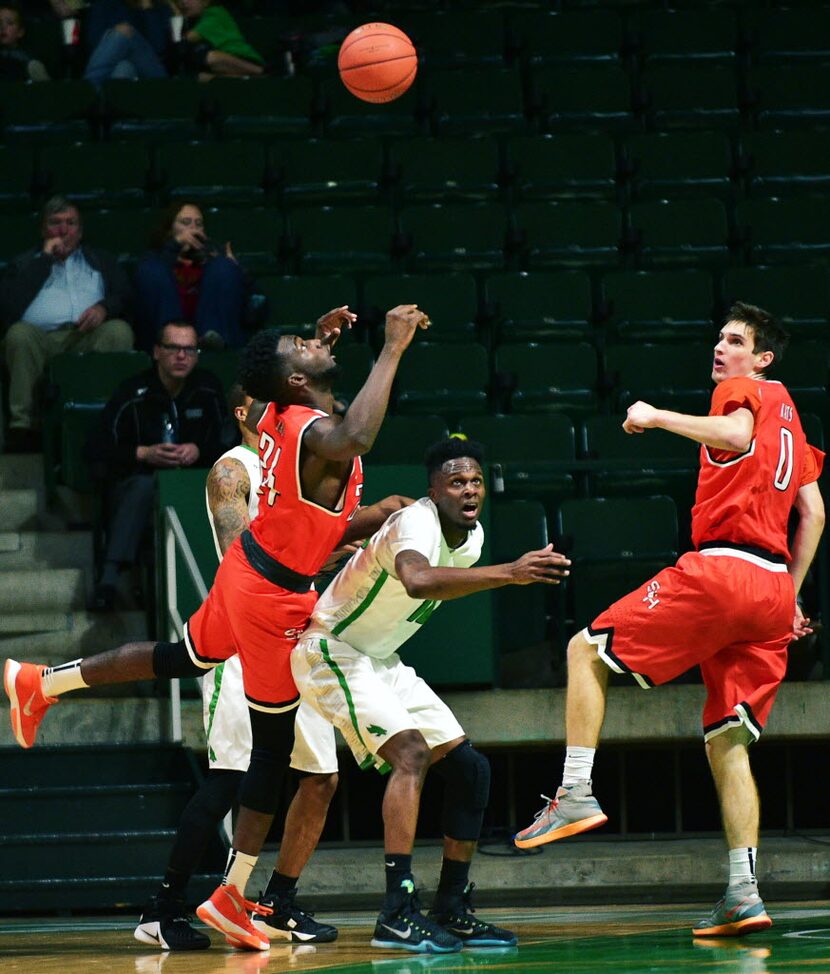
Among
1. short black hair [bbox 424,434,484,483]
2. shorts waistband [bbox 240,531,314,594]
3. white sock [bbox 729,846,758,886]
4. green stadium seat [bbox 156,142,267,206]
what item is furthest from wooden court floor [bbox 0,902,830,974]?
green stadium seat [bbox 156,142,267,206]

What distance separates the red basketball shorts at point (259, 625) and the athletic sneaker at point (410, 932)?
82cm

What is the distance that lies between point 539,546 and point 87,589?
248 centimetres

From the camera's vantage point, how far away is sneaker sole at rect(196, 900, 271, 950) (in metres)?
6.08

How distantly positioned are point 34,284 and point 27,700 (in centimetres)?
448

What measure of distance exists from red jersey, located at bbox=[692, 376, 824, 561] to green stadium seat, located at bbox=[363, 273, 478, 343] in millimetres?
4609

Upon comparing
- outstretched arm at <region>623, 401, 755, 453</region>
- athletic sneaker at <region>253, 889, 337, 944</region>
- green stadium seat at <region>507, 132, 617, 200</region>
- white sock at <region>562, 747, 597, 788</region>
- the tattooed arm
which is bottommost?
athletic sneaker at <region>253, 889, 337, 944</region>

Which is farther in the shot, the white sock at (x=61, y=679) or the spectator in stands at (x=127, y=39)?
the spectator in stands at (x=127, y=39)

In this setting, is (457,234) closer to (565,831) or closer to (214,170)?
(214,170)

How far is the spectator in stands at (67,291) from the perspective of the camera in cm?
1019

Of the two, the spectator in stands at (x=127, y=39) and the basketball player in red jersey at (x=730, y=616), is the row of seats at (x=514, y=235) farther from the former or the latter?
the basketball player in red jersey at (x=730, y=616)

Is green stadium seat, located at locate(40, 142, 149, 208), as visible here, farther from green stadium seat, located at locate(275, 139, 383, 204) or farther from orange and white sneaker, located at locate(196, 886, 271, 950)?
orange and white sneaker, located at locate(196, 886, 271, 950)

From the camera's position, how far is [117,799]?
774 centimetres

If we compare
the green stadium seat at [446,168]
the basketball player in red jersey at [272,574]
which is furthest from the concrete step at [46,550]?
the green stadium seat at [446,168]

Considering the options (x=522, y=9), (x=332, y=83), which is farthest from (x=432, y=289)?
(x=522, y=9)
